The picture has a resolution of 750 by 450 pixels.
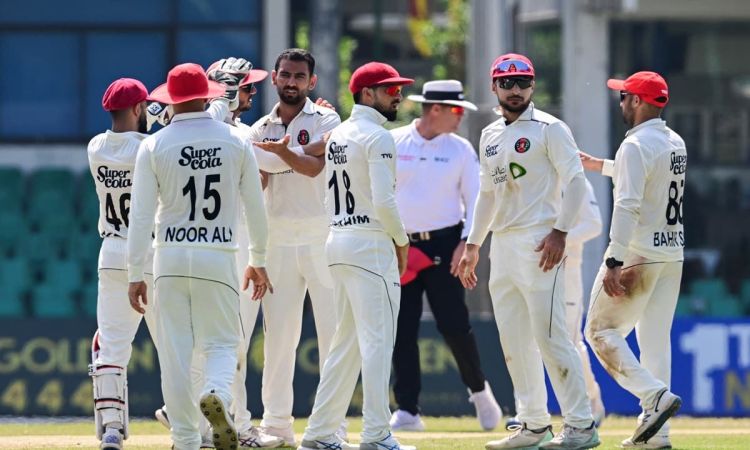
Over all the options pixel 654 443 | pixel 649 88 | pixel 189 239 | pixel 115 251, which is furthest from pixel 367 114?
pixel 654 443

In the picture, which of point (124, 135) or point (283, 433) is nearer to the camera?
point (124, 135)

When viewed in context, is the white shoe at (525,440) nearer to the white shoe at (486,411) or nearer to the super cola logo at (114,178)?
the white shoe at (486,411)

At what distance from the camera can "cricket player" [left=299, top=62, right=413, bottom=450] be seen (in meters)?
9.33

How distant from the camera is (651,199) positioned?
10078mm

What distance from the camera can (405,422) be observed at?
40.1 ft

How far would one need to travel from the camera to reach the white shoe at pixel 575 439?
9477 millimetres

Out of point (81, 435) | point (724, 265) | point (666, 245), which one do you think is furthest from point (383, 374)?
point (724, 265)

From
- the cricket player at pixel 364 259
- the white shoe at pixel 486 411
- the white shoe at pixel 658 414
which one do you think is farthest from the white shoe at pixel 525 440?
the white shoe at pixel 486 411

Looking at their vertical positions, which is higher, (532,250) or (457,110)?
(457,110)

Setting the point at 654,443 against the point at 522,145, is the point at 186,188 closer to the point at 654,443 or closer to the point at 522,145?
the point at 522,145

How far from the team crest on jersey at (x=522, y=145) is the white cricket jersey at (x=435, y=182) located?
2739 millimetres

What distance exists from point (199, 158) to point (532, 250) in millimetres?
2085

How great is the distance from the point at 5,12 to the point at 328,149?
11798mm

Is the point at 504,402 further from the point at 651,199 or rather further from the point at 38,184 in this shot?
the point at 38,184
